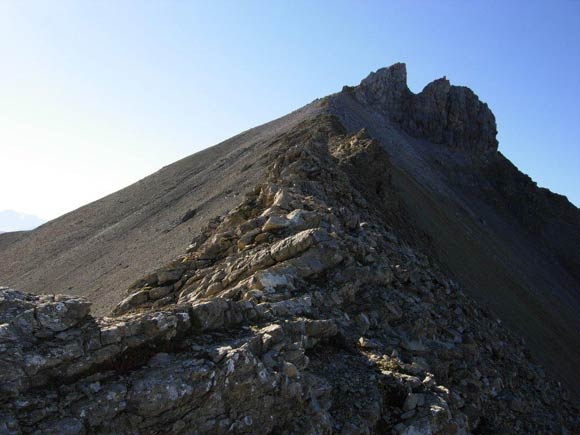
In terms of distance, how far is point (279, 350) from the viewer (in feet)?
28.7

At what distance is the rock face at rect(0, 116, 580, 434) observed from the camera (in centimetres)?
683

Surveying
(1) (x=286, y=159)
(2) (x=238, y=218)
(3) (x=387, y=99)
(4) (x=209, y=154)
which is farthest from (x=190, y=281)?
(3) (x=387, y=99)

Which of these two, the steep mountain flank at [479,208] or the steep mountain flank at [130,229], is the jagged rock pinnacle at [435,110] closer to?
the steep mountain flank at [479,208]

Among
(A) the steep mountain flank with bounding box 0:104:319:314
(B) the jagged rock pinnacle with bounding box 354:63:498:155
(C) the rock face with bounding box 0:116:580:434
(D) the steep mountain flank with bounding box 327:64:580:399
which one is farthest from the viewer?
(B) the jagged rock pinnacle with bounding box 354:63:498:155

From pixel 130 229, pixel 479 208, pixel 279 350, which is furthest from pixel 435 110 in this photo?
pixel 279 350

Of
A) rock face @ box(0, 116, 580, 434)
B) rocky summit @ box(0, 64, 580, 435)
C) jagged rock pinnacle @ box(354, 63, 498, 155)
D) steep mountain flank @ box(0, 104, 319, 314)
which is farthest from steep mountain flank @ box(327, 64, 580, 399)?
steep mountain flank @ box(0, 104, 319, 314)

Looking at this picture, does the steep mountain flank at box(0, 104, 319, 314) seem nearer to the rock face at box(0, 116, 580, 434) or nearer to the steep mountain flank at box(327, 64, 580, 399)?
the rock face at box(0, 116, 580, 434)

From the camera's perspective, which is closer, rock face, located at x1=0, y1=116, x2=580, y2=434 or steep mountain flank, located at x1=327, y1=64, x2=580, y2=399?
rock face, located at x1=0, y1=116, x2=580, y2=434

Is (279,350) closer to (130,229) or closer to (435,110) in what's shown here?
(130,229)

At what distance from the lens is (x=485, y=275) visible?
113 ft

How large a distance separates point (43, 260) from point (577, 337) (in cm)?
4166

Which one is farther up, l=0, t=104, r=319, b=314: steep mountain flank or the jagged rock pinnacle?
the jagged rock pinnacle

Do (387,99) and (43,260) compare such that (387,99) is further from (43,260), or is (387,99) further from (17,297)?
(17,297)

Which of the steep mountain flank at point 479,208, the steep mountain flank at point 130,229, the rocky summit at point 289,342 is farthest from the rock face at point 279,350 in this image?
the steep mountain flank at point 479,208
